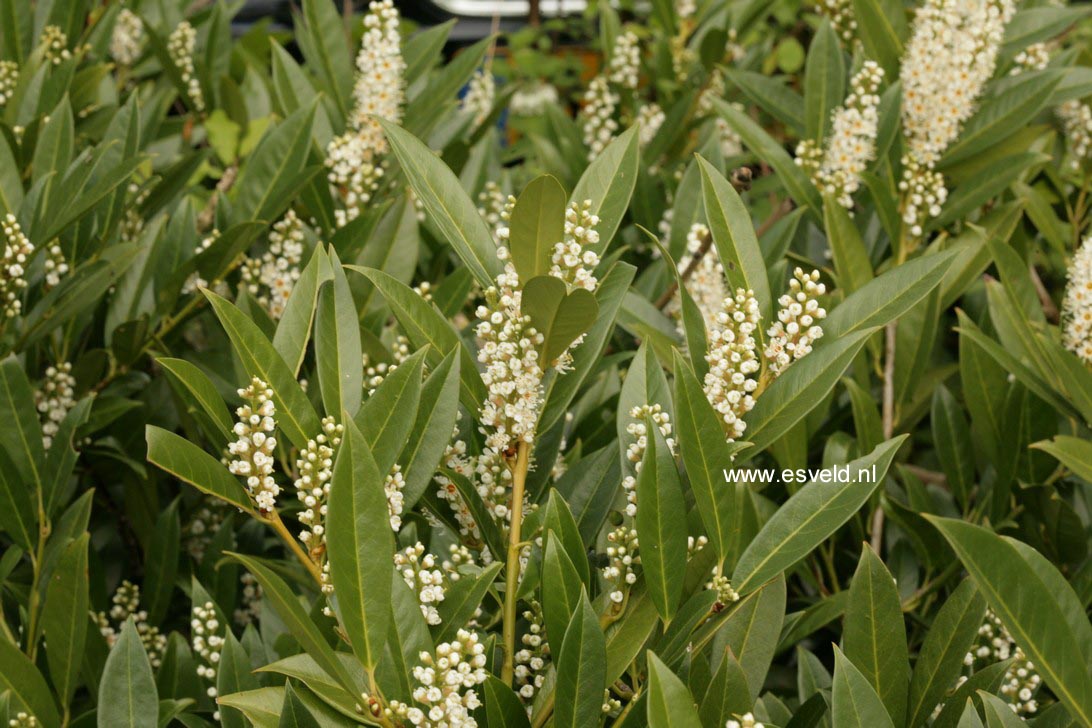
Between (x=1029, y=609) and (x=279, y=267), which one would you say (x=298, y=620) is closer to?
(x=1029, y=609)

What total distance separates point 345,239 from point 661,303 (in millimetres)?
601

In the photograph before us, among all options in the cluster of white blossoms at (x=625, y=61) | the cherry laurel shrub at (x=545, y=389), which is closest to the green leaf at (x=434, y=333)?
the cherry laurel shrub at (x=545, y=389)

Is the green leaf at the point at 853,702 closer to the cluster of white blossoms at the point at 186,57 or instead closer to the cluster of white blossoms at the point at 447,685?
the cluster of white blossoms at the point at 447,685

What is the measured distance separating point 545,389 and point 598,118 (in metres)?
2.02

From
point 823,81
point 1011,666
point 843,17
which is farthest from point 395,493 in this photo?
point 843,17

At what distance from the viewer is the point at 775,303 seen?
1.88m

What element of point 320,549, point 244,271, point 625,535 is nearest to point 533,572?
point 625,535

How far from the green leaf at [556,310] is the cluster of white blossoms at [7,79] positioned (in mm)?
1773

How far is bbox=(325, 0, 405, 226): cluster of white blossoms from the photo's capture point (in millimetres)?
2287

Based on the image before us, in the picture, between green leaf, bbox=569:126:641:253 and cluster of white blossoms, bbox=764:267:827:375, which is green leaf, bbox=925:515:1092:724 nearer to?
cluster of white blossoms, bbox=764:267:827:375

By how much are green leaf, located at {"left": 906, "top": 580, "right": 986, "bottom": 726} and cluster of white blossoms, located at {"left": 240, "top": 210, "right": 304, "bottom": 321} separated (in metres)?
1.24

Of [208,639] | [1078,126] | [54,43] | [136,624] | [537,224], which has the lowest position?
[136,624]

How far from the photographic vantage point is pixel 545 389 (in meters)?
1.44

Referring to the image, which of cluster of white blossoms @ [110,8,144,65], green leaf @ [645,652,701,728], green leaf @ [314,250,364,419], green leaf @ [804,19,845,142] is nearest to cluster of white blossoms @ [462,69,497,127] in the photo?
cluster of white blossoms @ [110,8,144,65]
